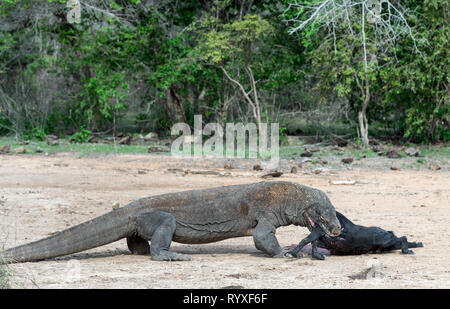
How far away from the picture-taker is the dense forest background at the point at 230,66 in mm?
14039

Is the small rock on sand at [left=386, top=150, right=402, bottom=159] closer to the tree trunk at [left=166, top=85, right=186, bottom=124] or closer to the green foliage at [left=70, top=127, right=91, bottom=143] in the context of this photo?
the tree trunk at [left=166, top=85, right=186, bottom=124]

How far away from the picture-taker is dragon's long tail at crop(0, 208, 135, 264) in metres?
5.32

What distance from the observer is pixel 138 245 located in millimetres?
5969

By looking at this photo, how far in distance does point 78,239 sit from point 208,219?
3.86 feet

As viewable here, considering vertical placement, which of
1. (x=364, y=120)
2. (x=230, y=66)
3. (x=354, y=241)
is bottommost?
(x=354, y=241)

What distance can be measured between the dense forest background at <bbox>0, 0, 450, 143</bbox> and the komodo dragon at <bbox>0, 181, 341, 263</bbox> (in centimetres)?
816

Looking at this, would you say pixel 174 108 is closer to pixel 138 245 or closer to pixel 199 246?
pixel 199 246

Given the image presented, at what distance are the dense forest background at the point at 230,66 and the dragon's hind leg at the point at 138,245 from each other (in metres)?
8.66

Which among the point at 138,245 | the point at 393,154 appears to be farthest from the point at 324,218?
the point at 393,154

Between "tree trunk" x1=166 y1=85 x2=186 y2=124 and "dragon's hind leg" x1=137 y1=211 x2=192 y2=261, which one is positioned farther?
"tree trunk" x1=166 y1=85 x2=186 y2=124

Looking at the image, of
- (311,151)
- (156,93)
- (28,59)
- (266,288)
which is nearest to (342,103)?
(311,151)

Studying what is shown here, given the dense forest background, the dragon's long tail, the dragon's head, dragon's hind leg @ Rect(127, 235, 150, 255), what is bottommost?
dragon's hind leg @ Rect(127, 235, 150, 255)

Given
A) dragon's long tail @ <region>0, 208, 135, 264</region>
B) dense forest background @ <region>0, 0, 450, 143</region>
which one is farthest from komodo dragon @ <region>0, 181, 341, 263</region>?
dense forest background @ <region>0, 0, 450, 143</region>

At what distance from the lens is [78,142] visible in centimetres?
1587
